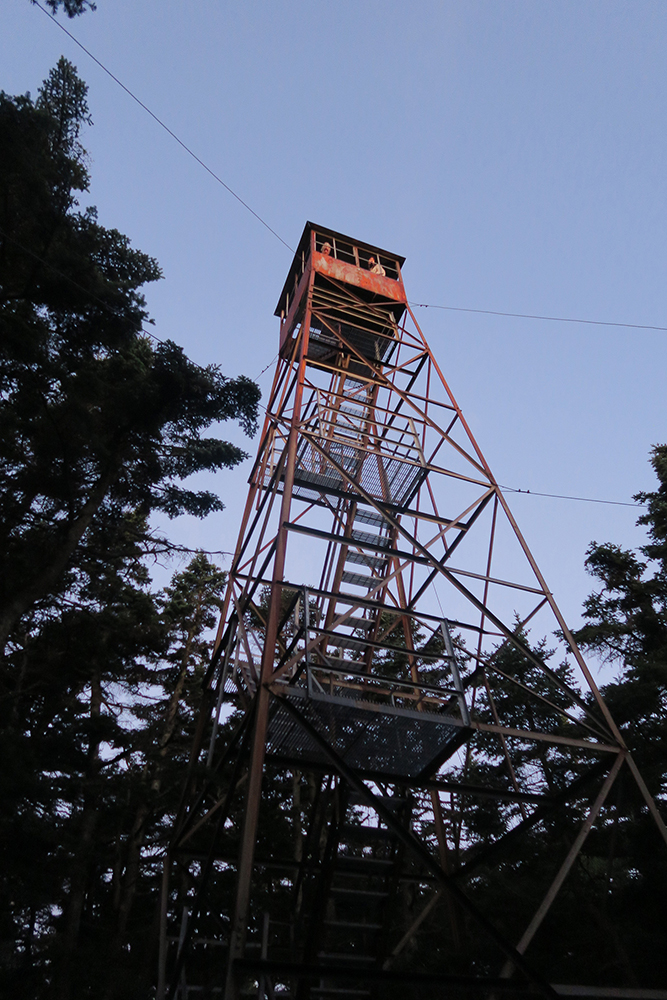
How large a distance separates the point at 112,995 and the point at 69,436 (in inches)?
396

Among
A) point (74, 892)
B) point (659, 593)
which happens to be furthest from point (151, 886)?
point (659, 593)

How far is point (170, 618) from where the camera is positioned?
20.5 metres

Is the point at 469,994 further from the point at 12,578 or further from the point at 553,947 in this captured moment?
the point at 12,578

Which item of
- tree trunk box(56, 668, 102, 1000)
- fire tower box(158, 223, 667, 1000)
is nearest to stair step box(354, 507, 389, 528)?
fire tower box(158, 223, 667, 1000)

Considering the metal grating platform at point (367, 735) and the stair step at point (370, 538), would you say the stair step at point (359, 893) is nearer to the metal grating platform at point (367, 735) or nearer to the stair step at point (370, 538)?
the metal grating platform at point (367, 735)

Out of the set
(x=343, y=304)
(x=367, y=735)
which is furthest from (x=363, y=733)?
(x=343, y=304)

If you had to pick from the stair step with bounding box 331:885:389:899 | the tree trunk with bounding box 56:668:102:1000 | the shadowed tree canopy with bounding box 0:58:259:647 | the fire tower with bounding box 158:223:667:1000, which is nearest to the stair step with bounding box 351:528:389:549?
the fire tower with bounding box 158:223:667:1000

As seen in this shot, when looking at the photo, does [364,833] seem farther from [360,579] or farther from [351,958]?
[360,579]

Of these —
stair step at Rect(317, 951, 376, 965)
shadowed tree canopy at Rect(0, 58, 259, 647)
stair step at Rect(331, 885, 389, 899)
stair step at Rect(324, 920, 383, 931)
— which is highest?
shadowed tree canopy at Rect(0, 58, 259, 647)

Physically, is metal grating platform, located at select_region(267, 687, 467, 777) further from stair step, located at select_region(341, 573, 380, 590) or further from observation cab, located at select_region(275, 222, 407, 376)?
observation cab, located at select_region(275, 222, 407, 376)

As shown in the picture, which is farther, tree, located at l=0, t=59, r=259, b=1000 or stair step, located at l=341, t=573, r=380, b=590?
tree, located at l=0, t=59, r=259, b=1000

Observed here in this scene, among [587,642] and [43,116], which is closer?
[43,116]

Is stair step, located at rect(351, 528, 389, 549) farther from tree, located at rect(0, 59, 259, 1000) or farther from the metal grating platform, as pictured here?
tree, located at rect(0, 59, 259, 1000)

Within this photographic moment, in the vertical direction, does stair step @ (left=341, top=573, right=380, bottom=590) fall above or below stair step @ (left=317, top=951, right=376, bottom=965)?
above
